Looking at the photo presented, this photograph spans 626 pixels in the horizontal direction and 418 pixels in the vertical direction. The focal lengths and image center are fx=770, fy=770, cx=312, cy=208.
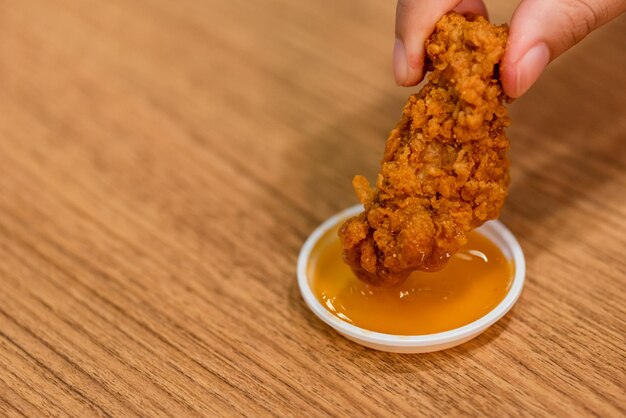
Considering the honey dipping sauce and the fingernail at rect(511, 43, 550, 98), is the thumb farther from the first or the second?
the honey dipping sauce

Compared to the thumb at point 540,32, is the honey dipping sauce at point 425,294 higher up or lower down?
lower down

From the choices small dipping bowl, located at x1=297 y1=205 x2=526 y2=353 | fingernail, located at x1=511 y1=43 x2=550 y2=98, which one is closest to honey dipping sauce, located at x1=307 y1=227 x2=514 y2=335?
small dipping bowl, located at x1=297 y1=205 x2=526 y2=353

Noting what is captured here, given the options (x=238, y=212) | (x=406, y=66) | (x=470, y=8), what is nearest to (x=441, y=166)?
(x=406, y=66)

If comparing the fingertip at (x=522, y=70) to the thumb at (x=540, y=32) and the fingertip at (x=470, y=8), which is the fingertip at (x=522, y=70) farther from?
A: the fingertip at (x=470, y=8)

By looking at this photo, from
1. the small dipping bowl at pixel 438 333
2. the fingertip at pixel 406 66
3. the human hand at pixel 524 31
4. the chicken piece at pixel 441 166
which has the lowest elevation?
the small dipping bowl at pixel 438 333

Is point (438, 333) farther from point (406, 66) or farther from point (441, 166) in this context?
point (406, 66)

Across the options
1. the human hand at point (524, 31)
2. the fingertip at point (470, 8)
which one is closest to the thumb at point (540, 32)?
the human hand at point (524, 31)

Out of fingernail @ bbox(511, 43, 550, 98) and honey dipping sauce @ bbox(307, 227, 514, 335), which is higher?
fingernail @ bbox(511, 43, 550, 98)

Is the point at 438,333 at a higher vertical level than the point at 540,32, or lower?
lower
